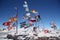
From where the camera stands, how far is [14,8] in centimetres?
270

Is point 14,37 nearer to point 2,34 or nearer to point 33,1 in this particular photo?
point 2,34

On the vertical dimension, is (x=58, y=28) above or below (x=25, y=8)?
below

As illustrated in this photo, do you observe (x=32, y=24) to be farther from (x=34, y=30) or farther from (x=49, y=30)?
(x=49, y=30)

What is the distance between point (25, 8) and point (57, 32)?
67 centimetres

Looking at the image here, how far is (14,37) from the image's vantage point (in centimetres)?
272

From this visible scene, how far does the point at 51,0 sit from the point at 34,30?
1.89 ft

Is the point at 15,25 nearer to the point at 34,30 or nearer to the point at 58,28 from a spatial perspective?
the point at 34,30

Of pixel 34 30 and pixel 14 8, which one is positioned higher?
pixel 14 8

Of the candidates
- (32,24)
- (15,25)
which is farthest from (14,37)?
(32,24)

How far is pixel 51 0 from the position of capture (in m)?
2.74

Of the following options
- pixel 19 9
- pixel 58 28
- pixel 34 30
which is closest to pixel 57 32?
pixel 58 28

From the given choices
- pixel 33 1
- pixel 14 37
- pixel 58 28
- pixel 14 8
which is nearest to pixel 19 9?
pixel 14 8

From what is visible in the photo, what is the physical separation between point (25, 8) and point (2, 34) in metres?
0.56

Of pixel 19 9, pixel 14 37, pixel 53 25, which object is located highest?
pixel 19 9
